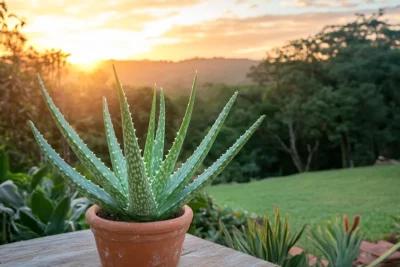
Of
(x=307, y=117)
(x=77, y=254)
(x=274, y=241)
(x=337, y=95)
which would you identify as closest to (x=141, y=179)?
(x=77, y=254)

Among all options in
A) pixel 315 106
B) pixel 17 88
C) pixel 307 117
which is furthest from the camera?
pixel 307 117

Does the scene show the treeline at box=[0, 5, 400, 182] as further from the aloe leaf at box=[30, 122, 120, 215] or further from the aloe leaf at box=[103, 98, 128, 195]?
the aloe leaf at box=[30, 122, 120, 215]

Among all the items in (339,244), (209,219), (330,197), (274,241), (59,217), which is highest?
(59,217)

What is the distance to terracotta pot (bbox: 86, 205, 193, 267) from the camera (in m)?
1.08

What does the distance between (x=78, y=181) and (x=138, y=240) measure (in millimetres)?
191

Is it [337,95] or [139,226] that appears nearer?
[139,226]

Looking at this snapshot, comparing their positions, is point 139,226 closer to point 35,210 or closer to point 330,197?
point 35,210

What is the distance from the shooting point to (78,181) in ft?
3.71

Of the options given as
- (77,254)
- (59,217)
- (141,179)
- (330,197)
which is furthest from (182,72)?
(141,179)

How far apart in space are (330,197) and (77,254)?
26.7ft

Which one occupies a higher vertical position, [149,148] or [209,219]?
[149,148]

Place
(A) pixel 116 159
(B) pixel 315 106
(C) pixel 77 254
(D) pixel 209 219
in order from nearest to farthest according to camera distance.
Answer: (A) pixel 116 159, (C) pixel 77 254, (D) pixel 209 219, (B) pixel 315 106

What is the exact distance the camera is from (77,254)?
1420 mm

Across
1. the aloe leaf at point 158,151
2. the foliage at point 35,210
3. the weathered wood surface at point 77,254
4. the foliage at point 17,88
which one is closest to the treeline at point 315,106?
the foliage at point 17,88
